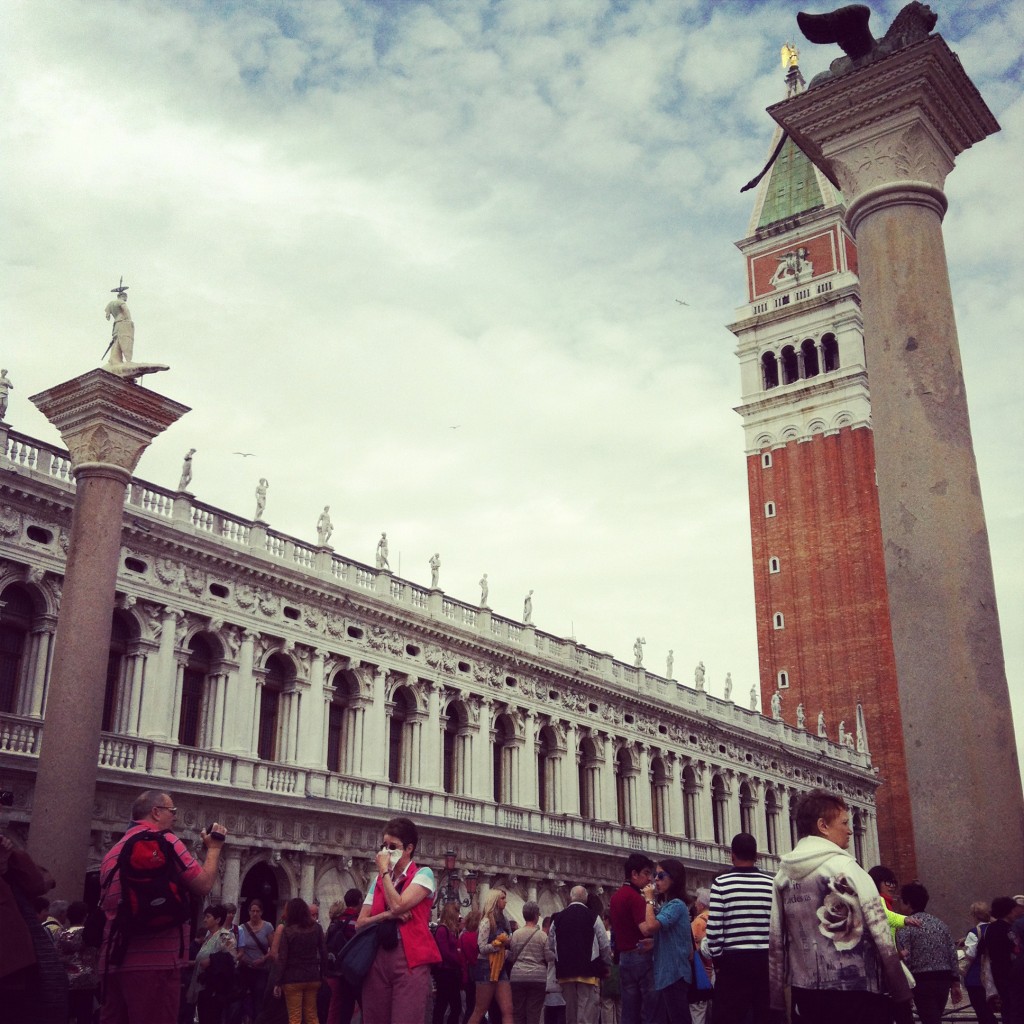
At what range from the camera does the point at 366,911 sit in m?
7.42

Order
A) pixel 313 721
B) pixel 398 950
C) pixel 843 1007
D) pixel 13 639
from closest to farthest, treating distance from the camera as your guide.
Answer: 1. pixel 843 1007
2. pixel 398 950
3. pixel 13 639
4. pixel 313 721

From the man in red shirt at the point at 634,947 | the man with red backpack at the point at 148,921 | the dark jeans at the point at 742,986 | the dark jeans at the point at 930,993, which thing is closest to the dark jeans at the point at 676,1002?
the man in red shirt at the point at 634,947

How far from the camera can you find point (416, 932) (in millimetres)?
7234

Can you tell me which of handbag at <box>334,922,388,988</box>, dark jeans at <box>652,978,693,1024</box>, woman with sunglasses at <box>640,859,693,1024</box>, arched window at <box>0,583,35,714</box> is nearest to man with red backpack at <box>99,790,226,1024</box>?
handbag at <box>334,922,388,988</box>

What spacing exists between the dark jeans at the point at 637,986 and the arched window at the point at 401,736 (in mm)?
20984

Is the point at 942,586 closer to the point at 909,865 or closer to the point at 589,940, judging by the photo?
the point at 589,940

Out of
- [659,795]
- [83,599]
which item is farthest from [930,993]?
[659,795]

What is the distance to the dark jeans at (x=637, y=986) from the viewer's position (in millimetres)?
9570

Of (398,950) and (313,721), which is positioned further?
(313,721)

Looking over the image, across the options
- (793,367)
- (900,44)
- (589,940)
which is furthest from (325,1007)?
(793,367)

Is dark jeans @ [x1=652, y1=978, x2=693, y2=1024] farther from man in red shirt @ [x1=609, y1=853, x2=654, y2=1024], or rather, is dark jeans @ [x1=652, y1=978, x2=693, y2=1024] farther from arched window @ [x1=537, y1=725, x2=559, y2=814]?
arched window @ [x1=537, y1=725, x2=559, y2=814]

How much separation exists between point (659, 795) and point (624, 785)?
206 centimetres

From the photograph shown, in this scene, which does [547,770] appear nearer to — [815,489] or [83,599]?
[83,599]

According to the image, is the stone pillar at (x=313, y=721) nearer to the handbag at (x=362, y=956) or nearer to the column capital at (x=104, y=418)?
the column capital at (x=104, y=418)
